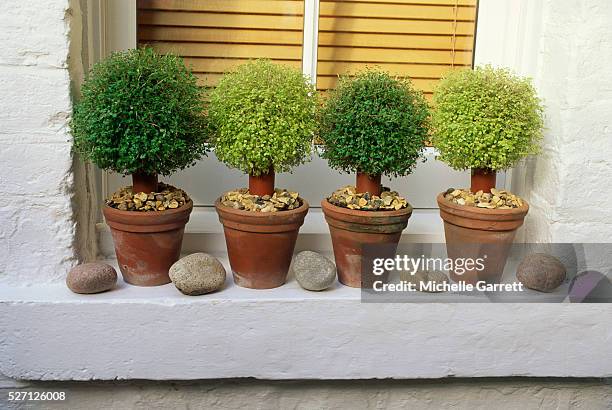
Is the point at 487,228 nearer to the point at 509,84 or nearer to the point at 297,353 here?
the point at 509,84

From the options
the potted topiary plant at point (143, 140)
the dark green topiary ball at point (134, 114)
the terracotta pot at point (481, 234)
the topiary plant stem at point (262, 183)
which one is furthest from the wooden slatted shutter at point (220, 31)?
the terracotta pot at point (481, 234)

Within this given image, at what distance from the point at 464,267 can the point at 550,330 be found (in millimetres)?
323

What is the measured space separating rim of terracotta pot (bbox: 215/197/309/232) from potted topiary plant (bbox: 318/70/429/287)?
0.13 meters

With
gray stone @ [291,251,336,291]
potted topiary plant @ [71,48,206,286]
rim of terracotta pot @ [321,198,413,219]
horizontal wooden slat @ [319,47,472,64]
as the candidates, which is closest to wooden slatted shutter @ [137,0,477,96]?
horizontal wooden slat @ [319,47,472,64]

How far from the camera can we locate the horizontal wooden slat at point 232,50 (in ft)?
8.31

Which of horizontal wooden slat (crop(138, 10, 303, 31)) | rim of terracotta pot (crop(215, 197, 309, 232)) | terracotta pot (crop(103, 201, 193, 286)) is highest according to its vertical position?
horizontal wooden slat (crop(138, 10, 303, 31))

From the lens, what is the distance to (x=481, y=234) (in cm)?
222

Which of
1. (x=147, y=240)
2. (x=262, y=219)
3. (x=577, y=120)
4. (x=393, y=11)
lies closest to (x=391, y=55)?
(x=393, y=11)

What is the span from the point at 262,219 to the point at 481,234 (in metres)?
0.69

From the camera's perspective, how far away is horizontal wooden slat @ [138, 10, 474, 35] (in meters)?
2.51

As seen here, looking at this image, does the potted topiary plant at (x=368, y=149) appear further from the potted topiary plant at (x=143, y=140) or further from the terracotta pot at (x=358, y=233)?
the potted topiary plant at (x=143, y=140)

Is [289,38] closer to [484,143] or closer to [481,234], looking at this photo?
[484,143]

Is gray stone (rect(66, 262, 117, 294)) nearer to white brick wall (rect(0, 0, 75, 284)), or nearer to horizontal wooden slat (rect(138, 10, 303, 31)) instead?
white brick wall (rect(0, 0, 75, 284))

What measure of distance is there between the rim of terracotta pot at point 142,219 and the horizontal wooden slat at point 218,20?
74 centimetres
